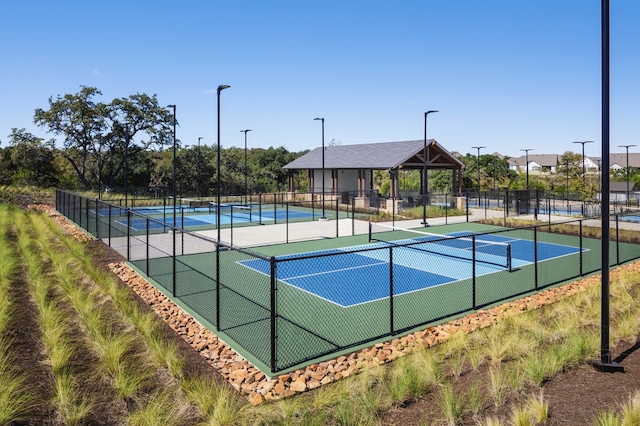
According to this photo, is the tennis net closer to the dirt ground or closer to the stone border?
the stone border

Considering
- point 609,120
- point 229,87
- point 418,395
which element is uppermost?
point 229,87

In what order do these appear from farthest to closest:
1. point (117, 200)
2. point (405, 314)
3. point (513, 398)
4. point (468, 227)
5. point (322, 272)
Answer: point (117, 200), point (468, 227), point (322, 272), point (405, 314), point (513, 398)

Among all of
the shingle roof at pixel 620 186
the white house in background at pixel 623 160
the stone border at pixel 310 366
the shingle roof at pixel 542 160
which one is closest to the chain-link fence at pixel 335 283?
the stone border at pixel 310 366

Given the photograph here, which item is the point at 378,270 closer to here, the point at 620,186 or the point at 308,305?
the point at 308,305

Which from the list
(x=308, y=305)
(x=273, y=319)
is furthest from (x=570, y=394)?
(x=308, y=305)

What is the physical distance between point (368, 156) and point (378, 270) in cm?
3000

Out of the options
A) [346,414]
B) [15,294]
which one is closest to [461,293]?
[346,414]

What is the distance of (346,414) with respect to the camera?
5.49 m

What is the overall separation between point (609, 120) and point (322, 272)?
9405mm

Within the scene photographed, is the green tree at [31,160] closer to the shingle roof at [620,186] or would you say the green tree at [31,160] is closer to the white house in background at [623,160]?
the shingle roof at [620,186]

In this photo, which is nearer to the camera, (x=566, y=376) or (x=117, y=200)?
(x=566, y=376)

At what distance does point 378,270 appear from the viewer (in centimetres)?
1542

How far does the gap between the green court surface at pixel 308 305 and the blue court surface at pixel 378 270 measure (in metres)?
0.21

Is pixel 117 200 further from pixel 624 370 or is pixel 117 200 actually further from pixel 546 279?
pixel 624 370
